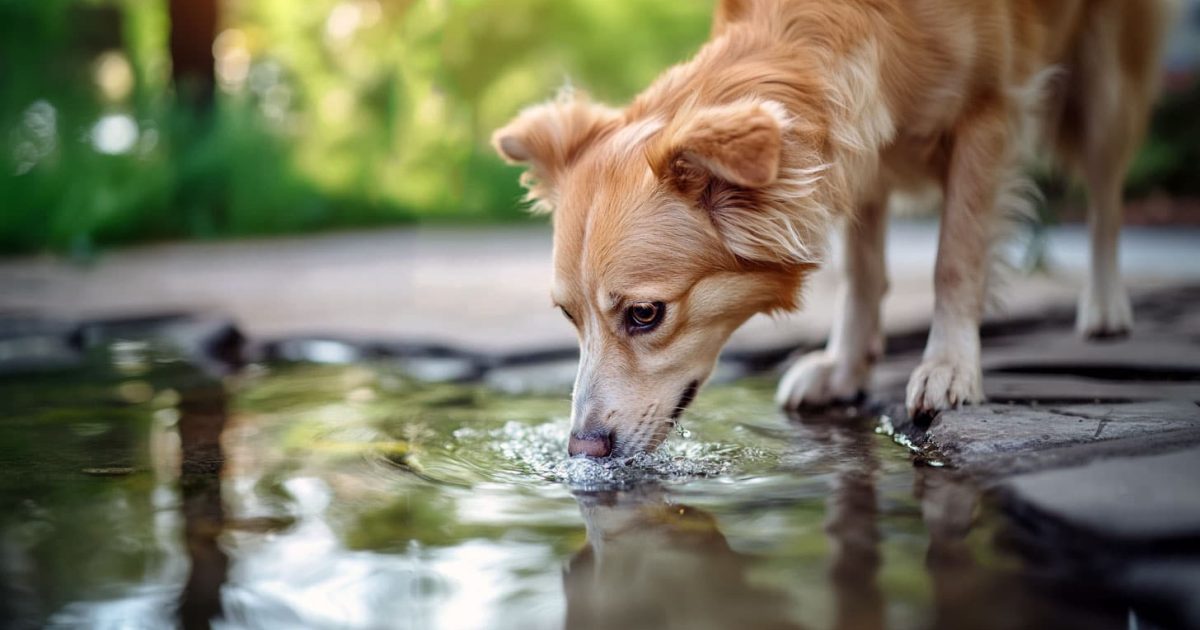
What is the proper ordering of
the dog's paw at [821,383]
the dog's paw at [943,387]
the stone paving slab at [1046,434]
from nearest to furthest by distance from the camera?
1. the stone paving slab at [1046,434]
2. the dog's paw at [943,387]
3. the dog's paw at [821,383]

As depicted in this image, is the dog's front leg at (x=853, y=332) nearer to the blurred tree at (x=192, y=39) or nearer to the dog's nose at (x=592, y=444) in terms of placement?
the dog's nose at (x=592, y=444)

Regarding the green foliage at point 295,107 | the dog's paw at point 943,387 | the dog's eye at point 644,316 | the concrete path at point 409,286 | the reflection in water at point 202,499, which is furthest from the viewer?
the green foliage at point 295,107

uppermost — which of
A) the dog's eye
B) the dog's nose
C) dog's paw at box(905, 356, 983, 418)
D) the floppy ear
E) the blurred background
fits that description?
the blurred background

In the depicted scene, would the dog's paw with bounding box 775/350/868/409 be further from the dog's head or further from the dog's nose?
the dog's nose

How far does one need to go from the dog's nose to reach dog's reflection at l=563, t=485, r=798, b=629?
0.34 m

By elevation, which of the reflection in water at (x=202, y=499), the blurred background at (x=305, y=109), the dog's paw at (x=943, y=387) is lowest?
the reflection in water at (x=202, y=499)

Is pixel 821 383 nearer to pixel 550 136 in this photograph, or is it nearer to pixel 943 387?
pixel 943 387

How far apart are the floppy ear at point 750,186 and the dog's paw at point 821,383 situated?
0.58 meters

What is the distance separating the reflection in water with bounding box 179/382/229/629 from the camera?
5.76 ft

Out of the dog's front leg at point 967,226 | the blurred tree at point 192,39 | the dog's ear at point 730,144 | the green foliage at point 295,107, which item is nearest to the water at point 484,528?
the dog's front leg at point 967,226

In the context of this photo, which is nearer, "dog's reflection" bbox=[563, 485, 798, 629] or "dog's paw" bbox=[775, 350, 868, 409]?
"dog's reflection" bbox=[563, 485, 798, 629]

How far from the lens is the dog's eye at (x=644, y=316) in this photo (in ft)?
8.93

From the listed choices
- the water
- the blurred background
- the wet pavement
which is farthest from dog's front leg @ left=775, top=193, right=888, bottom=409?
the blurred background

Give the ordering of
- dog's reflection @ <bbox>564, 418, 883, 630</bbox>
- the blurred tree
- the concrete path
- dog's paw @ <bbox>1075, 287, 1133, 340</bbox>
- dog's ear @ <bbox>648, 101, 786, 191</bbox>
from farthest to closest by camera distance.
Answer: the blurred tree < the concrete path < dog's paw @ <bbox>1075, 287, 1133, 340</bbox> < dog's ear @ <bbox>648, 101, 786, 191</bbox> < dog's reflection @ <bbox>564, 418, 883, 630</bbox>
